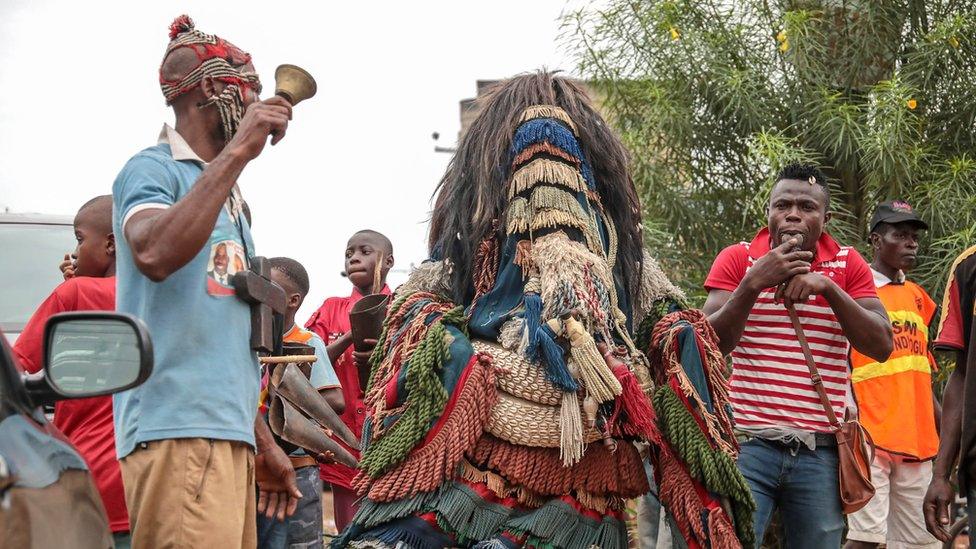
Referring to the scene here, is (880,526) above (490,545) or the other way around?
the other way around

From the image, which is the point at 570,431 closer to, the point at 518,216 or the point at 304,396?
the point at 518,216

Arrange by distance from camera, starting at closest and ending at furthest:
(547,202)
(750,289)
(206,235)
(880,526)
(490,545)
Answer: (206,235) → (490,545) → (547,202) → (750,289) → (880,526)

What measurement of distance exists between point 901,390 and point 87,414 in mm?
4834

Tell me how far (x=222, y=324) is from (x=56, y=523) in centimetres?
112

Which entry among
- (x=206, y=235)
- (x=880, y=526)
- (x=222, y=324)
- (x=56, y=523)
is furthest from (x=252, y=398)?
(x=880, y=526)

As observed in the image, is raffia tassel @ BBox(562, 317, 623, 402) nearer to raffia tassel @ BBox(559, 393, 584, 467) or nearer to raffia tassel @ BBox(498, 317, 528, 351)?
raffia tassel @ BBox(559, 393, 584, 467)

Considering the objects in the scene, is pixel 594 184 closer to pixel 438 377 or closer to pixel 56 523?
pixel 438 377

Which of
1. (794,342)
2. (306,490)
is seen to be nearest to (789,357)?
(794,342)

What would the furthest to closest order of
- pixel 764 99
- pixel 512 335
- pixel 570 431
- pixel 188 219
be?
1. pixel 764 99
2. pixel 512 335
3. pixel 570 431
4. pixel 188 219

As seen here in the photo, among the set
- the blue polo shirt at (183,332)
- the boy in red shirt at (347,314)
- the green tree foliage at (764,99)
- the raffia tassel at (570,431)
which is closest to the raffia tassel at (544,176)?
the raffia tassel at (570,431)

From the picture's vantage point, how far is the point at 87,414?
455 cm

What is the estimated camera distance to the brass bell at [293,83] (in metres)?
3.78

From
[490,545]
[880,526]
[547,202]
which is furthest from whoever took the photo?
[880,526]

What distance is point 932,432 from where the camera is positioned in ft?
24.9
